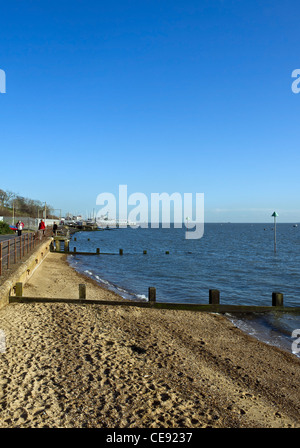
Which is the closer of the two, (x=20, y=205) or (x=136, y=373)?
(x=136, y=373)

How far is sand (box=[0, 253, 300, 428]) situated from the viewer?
5371 millimetres

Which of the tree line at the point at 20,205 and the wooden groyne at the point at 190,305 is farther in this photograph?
the tree line at the point at 20,205

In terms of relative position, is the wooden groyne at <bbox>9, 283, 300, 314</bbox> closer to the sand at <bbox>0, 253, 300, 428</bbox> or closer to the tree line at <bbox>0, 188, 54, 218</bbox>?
the sand at <bbox>0, 253, 300, 428</bbox>

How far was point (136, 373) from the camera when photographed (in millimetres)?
6902

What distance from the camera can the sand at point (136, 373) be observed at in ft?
17.6

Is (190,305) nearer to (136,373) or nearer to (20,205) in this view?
(136,373)

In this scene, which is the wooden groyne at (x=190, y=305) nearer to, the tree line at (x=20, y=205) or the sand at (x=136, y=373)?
the sand at (x=136, y=373)

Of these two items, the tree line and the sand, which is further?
the tree line


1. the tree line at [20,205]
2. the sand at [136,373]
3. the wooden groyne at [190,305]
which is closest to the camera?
the sand at [136,373]

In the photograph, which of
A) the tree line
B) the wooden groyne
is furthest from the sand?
the tree line

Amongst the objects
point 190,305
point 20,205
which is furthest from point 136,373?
point 20,205

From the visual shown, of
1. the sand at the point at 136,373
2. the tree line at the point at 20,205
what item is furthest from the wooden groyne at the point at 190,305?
the tree line at the point at 20,205
